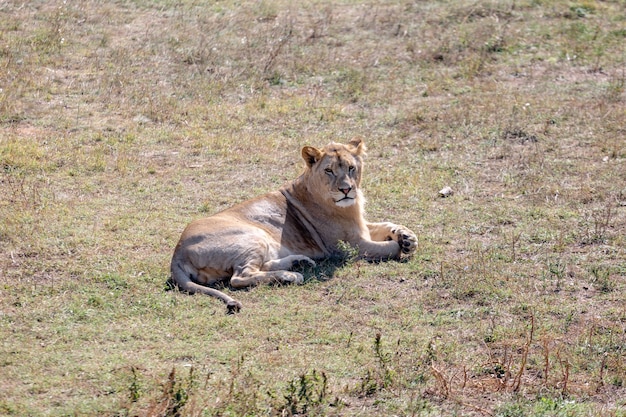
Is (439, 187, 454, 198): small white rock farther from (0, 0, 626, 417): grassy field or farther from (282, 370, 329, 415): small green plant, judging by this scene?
(282, 370, 329, 415): small green plant

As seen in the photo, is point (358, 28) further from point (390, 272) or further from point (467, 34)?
point (390, 272)

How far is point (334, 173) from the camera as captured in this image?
9.24 m

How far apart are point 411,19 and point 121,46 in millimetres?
4894

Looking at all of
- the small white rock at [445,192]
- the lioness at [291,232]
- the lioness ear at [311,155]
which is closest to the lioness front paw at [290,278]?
the lioness at [291,232]

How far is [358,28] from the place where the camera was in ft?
53.8

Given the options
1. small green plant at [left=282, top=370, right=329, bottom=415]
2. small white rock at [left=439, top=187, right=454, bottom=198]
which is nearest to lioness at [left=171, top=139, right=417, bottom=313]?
small white rock at [left=439, top=187, right=454, bottom=198]

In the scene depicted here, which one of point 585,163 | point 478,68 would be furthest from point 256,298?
point 478,68

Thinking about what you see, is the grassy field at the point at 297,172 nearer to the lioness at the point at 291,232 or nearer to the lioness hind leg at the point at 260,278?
the lioness hind leg at the point at 260,278

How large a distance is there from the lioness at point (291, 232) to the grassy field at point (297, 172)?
249 millimetres

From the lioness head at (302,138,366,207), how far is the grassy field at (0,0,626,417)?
756mm

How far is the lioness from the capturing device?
329 inches

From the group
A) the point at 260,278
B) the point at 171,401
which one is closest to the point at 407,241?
the point at 260,278

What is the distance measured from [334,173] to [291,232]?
692 millimetres

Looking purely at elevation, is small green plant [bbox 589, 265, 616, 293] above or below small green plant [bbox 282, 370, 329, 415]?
below
